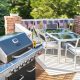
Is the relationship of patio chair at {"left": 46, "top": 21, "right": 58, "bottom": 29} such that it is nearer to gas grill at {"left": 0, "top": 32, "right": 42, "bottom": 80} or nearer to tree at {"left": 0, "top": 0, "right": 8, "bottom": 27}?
tree at {"left": 0, "top": 0, "right": 8, "bottom": 27}

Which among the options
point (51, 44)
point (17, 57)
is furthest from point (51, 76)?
point (17, 57)

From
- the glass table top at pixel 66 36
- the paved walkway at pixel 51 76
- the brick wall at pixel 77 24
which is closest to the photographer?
the paved walkway at pixel 51 76

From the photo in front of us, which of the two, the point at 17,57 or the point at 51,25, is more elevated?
the point at 17,57

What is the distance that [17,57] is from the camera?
14.4 feet

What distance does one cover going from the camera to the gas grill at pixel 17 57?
4.12 m

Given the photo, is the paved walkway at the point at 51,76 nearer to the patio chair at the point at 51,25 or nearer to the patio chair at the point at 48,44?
the patio chair at the point at 48,44

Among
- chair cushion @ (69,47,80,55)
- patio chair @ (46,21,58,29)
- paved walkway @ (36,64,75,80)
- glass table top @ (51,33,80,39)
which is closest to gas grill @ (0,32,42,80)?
paved walkway @ (36,64,75,80)

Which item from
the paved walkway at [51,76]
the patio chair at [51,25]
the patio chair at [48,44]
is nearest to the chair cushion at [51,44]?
the patio chair at [48,44]

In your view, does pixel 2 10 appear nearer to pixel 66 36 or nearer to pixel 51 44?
pixel 51 44

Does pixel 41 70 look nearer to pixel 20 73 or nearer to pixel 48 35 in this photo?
pixel 48 35

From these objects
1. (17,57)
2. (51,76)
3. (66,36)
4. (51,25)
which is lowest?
(51,76)

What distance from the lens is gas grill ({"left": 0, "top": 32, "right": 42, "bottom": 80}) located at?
4.12 m

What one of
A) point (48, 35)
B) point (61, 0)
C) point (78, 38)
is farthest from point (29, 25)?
point (61, 0)

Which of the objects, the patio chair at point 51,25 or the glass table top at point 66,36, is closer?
the glass table top at point 66,36
